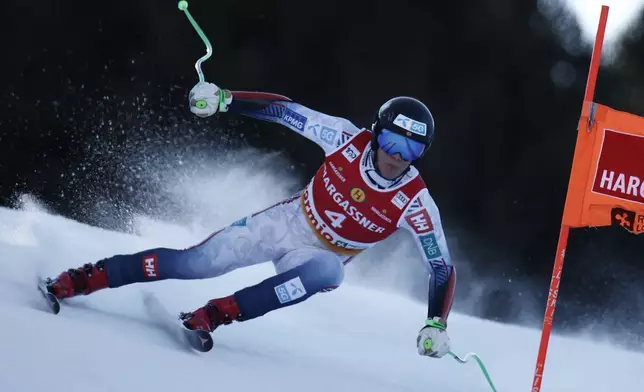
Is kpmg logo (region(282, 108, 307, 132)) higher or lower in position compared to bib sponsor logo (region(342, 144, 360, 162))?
higher

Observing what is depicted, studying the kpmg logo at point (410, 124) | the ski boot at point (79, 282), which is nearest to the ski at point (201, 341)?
the ski boot at point (79, 282)

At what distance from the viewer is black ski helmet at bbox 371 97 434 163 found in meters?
3.21

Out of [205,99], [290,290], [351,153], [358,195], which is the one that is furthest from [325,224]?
[205,99]

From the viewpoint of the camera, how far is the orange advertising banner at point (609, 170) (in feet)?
11.4

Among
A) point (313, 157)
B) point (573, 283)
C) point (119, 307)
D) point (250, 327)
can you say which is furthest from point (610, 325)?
point (119, 307)

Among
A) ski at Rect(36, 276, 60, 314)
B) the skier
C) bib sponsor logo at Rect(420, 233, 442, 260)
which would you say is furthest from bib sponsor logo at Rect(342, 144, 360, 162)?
ski at Rect(36, 276, 60, 314)

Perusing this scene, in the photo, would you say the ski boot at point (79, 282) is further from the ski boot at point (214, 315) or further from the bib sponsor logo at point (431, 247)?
the bib sponsor logo at point (431, 247)

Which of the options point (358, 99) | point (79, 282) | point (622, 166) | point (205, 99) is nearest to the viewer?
point (79, 282)

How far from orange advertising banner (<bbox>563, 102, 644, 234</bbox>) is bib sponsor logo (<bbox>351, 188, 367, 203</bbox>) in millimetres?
839

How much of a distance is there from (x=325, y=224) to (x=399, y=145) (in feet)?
1.34

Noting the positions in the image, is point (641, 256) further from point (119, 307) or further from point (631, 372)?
point (119, 307)

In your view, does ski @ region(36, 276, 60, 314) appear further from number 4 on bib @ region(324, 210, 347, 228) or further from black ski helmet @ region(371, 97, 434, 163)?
black ski helmet @ region(371, 97, 434, 163)

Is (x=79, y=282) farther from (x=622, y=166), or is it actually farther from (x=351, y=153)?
(x=622, y=166)

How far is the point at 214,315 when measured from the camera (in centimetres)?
307
